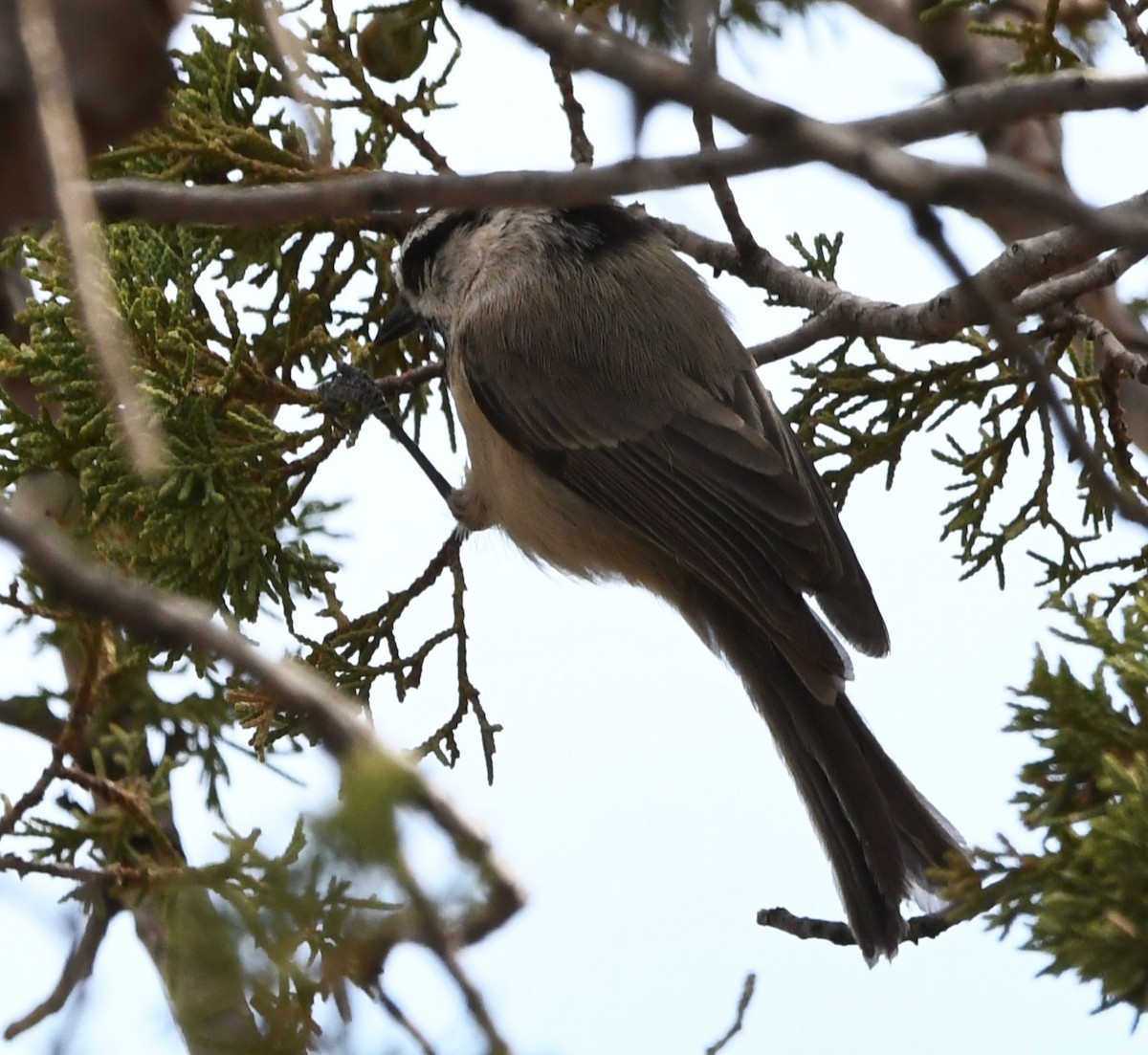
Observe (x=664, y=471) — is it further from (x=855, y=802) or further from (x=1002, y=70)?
(x=1002, y=70)

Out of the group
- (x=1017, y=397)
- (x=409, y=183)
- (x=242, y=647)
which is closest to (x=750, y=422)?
(x=1017, y=397)

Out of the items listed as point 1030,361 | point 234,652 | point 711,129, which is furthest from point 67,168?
point 711,129

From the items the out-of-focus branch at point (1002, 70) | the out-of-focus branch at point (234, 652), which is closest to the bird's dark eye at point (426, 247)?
the out-of-focus branch at point (1002, 70)

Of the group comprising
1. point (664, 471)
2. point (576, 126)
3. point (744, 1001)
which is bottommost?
point (744, 1001)

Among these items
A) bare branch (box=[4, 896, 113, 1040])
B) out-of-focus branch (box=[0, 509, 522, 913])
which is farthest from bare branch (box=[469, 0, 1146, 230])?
bare branch (box=[4, 896, 113, 1040])

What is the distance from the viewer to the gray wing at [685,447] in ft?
11.4

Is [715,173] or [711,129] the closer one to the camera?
[715,173]

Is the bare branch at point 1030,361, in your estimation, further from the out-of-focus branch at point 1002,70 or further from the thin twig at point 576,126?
the out-of-focus branch at point 1002,70

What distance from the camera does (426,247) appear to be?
3.93 metres

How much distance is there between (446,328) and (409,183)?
95.9 inches

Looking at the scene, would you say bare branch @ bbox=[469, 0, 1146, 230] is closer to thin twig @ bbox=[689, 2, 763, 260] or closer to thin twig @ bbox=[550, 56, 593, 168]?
thin twig @ bbox=[689, 2, 763, 260]

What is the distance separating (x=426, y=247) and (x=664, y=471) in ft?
2.99

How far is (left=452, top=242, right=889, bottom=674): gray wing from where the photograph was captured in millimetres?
3463

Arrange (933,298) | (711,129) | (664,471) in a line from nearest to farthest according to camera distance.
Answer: (711,129) < (933,298) < (664,471)
